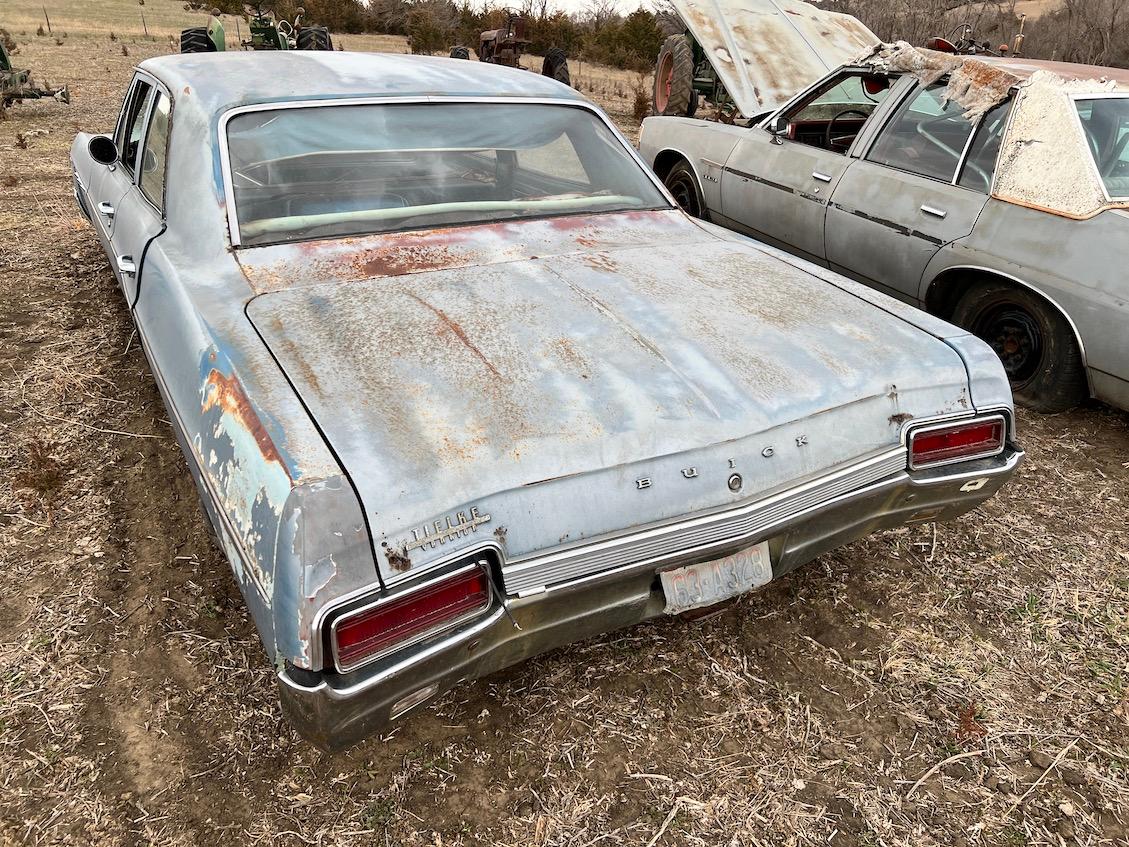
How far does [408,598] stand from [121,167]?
3.07m

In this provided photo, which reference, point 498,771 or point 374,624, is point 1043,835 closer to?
point 498,771

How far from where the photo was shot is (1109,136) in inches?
138

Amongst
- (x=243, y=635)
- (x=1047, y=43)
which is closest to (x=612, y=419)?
(x=243, y=635)

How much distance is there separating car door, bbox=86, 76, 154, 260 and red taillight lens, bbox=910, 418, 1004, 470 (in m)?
3.11

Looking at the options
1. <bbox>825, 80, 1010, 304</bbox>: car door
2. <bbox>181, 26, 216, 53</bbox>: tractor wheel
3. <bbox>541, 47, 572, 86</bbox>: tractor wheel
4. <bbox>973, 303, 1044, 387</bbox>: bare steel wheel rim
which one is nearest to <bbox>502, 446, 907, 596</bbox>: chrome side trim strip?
<bbox>973, 303, 1044, 387</bbox>: bare steel wheel rim

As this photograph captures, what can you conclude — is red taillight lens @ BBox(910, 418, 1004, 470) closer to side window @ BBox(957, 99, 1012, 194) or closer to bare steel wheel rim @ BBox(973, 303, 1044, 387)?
bare steel wheel rim @ BBox(973, 303, 1044, 387)

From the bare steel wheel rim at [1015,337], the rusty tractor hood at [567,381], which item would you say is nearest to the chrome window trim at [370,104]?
the rusty tractor hood at [567,381]

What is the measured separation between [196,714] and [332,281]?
1.22m

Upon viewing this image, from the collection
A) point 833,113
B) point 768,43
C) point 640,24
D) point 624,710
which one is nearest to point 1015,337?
point 833,113

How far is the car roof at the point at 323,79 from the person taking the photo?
2.57 m

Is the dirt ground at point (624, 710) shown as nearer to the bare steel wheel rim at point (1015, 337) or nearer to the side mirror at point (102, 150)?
the bare steel wheel rim at point (1015, 337)

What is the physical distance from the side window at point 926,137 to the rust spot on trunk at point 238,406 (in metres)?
3.55

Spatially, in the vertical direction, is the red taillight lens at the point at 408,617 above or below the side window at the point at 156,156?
below

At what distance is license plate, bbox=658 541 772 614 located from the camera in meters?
1.79
